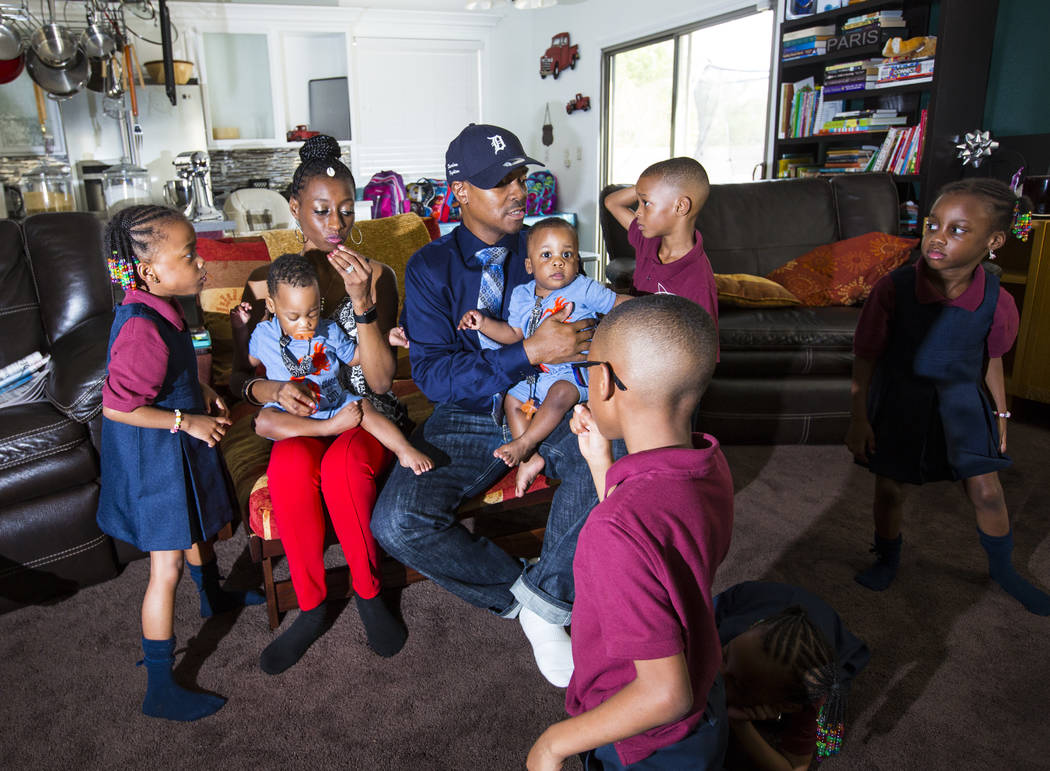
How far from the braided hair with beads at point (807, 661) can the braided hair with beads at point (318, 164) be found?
145 cm

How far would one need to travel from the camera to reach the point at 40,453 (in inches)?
76.5

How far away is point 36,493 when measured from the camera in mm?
1963

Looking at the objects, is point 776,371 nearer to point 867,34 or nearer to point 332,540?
point 332,540

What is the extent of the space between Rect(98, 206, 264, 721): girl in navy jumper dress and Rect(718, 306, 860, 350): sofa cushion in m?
2.02

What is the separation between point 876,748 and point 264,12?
23.7ft

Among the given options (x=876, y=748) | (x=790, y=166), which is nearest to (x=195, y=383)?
(x=876, y=748)

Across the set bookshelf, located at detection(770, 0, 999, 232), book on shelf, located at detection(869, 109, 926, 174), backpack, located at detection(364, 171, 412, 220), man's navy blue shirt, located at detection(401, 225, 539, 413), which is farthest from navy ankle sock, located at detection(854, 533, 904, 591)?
backpack, located at detection(364, 171, 412, 220)

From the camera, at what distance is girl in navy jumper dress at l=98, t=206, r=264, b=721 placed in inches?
59.2

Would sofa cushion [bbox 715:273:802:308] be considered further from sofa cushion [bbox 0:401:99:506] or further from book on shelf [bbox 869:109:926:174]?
sofa cushion [bbox 0:401:99:506]

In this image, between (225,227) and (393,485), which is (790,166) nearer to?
(225,227)

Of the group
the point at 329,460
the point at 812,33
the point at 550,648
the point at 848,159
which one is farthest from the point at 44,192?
the point at 848,159

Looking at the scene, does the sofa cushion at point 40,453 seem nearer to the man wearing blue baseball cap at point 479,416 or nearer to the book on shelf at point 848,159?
the man wearing blue baseball cap at point 479,416

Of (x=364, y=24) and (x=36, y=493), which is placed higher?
(x=364, y=24)

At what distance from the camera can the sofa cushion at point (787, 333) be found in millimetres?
2904
